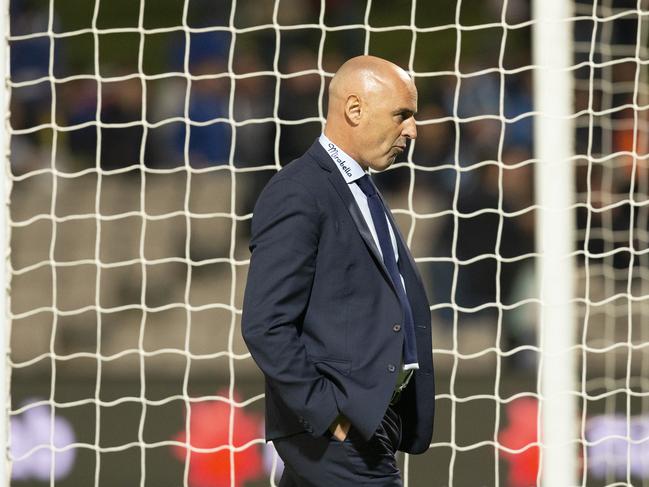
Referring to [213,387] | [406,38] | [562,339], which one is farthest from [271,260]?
[406,38]

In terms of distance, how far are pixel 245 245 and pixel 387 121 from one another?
13.9 feet

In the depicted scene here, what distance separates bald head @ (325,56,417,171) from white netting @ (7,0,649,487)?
226cm

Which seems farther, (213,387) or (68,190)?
(68,190)

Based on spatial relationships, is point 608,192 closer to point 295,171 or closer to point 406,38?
point 406,38

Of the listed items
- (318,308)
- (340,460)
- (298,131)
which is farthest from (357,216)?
(298,131)

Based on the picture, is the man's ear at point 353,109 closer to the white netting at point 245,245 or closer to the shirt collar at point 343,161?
the shirt collar at point 343,161

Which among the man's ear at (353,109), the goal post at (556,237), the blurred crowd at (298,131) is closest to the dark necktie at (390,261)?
the man's ear at (353,109)

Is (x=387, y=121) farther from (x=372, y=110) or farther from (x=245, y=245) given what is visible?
(x=245, y=245)

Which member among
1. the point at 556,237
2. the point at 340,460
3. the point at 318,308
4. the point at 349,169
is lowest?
the point at 340,460

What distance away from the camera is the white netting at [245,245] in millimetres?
4910

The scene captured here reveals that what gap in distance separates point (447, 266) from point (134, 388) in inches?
65.4

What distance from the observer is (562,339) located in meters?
3.91

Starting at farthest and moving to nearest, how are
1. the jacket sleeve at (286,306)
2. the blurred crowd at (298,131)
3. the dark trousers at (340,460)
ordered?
the blurred crowd at (298,131), the dark trousers at (340,460), the jacket sleeve at (286,306)

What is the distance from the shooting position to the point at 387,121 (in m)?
2.50
